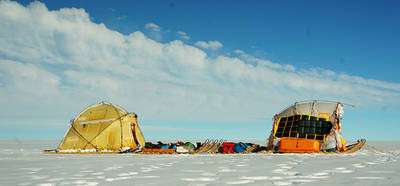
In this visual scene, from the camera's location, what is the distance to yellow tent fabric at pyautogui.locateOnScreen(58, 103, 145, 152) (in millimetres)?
21672

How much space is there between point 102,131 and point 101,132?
90mm

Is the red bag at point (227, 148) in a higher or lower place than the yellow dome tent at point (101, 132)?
lower

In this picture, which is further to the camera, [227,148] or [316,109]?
[316,109]

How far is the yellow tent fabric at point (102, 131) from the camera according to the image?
21.7 m

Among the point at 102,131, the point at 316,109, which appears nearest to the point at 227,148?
the point at 316,109

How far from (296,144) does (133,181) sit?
540 inches

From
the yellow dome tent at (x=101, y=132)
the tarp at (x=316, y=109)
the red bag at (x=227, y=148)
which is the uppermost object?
the tarp at (x=316, y=109)

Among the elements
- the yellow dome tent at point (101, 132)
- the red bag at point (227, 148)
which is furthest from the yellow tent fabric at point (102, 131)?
the red bag at point (227, 148)

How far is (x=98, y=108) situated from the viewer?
2317 centimetres

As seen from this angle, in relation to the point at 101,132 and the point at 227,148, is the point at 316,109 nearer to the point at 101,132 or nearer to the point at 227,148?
the point at 227,148

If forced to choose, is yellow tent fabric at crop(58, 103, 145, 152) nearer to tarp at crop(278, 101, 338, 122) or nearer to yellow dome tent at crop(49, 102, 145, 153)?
yellow dome tent at crop(49, 102, 145, 153)

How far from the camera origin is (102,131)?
71.4 ft

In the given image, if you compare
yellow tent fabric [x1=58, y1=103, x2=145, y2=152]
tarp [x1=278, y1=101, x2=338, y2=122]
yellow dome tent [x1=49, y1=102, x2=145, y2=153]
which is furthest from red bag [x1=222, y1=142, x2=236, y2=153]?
yellow tent fabric [x1=58, y1=103, x2=145, y2=152]

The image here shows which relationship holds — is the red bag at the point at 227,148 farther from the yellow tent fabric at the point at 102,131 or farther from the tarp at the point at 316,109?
the yellow tent fabric at the point at 102,131
